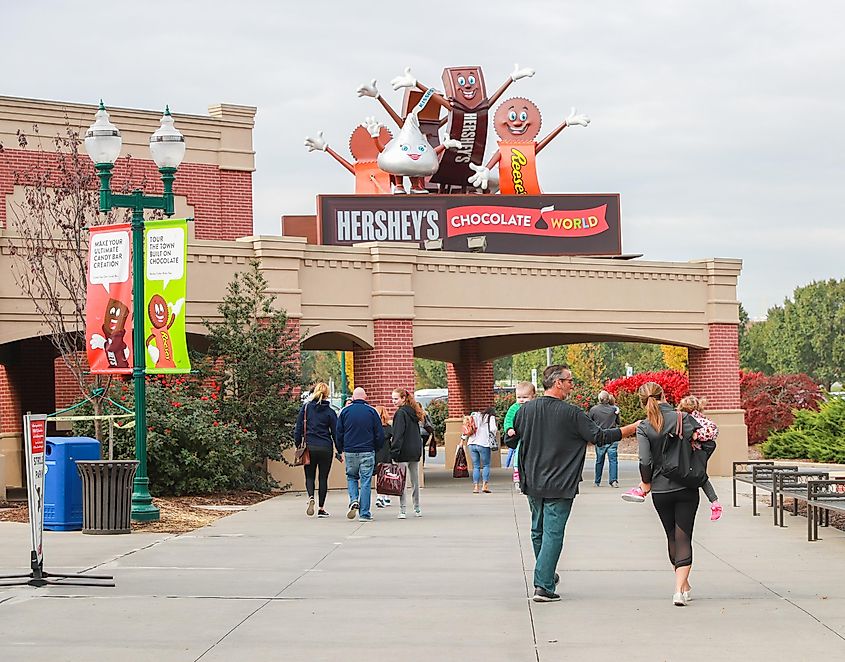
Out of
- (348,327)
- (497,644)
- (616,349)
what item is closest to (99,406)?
(348,327)

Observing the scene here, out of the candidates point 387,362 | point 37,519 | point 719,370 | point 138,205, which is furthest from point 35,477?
point 719,370

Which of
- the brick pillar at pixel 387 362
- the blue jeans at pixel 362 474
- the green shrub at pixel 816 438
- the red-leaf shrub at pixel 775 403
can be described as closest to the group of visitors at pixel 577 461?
the blue jeans at pixel 362 474

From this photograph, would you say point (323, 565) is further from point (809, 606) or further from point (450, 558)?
point (809, 606)

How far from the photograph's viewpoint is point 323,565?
1333cm

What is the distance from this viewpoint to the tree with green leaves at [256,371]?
76.4 feet

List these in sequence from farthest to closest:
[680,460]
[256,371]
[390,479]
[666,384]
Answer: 1. [666,384]
2. [256,371]
3. [390,479]
4. [680,460]

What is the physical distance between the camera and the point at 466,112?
100 feet

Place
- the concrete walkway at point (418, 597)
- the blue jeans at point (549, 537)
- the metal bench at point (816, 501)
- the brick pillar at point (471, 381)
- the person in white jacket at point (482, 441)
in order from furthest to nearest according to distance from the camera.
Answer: the brick pillar at point (471, 381) → the person in white jacket at point (482, 441) → the metal bench at point (816, 501) → the blue jeans at point (549, 537) → the concrete walkway at point (418, 597)

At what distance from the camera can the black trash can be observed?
15.9m

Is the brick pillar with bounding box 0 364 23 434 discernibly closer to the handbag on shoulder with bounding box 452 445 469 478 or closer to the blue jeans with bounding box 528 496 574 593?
the handbag on shoulder with bounding box 452 445 469 478

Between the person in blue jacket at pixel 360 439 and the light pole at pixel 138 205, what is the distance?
8.68 feet

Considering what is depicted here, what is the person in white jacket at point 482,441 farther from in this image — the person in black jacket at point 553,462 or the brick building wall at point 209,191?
the person in black jacket at point 553,462

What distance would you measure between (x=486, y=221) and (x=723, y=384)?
23.2 ft

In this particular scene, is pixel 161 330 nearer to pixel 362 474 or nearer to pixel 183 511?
pixel 183 511
